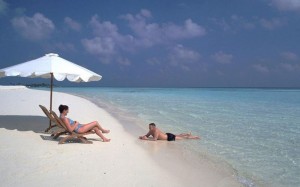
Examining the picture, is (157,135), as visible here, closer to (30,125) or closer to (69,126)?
(69,126)

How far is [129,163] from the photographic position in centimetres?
546

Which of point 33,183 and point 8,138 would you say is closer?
point 33,183

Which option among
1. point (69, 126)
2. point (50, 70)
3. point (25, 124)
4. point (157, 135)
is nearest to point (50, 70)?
point (50, 70)

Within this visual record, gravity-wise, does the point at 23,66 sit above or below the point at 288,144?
above

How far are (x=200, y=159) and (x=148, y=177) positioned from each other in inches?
71.7

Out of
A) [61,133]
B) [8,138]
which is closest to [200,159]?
[61,133]

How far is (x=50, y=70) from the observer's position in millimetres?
7414

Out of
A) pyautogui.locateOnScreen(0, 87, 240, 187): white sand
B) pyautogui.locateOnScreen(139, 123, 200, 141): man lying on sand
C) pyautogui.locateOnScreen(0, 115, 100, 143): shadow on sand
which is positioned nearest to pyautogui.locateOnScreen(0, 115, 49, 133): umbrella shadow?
pyautogui.locateOnScreen(0, 115, 100, 143): shadow on sand

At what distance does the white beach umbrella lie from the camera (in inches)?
295

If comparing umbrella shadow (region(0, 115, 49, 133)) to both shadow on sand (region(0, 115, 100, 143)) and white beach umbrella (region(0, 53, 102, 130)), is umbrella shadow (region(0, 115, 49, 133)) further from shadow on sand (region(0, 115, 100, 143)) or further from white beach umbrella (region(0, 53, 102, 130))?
white beach umbrella (region(0, 53, 102, 130))

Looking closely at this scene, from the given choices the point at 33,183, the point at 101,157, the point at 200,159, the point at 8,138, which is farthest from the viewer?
the point at 8,138

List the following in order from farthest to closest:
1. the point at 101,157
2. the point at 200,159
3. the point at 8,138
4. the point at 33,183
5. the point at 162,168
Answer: the point at 8,138
the point at 200,159
the point at 101,157
the point at 162,168
the point at 33,183

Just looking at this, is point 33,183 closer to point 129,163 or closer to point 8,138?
point 129,163

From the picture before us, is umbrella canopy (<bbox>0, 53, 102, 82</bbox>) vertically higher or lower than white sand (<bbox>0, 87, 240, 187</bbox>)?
higher
